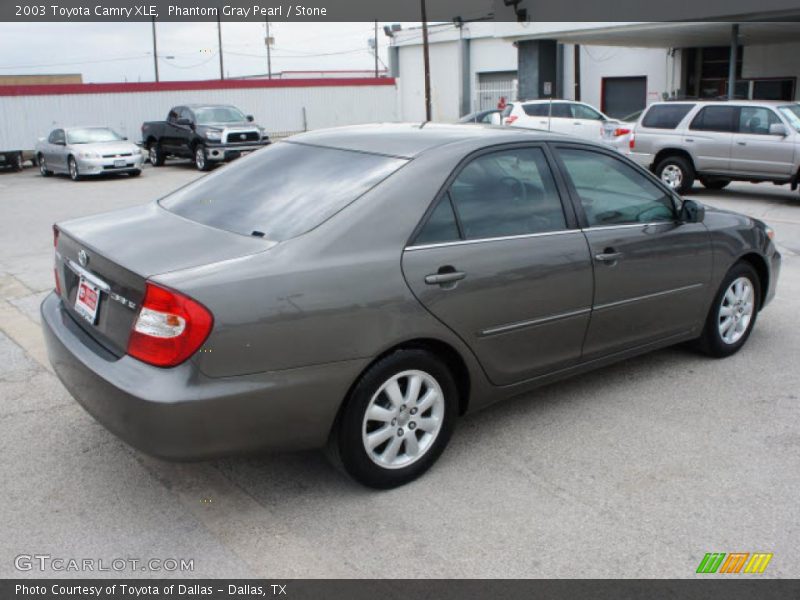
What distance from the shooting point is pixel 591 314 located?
439 centimetres

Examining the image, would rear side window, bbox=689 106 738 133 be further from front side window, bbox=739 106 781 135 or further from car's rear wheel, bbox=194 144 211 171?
car's rear wheel, bbox=194 144 211 171

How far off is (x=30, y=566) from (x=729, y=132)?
13692mm

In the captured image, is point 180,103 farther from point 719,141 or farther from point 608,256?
point 608,256

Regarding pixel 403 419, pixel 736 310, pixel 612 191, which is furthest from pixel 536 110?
pixel 403 419

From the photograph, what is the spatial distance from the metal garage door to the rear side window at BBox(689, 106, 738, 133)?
20.7 meters

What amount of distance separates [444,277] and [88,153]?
19324 mm

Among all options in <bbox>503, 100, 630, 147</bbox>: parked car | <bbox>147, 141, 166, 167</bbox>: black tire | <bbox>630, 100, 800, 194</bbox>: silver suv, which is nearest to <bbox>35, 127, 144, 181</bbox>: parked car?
<bbox>147, 141, 166, 167</bbox>: black tire

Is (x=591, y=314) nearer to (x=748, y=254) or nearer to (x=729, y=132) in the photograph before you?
(x=748, y=254)

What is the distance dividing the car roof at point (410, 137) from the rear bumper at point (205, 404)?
4.09 feet

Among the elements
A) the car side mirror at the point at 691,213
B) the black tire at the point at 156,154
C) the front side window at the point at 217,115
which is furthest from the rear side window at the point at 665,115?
the black tire at the point at 156,154

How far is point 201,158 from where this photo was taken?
22.6 metres

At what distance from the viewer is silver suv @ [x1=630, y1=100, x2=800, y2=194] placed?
13594mm
